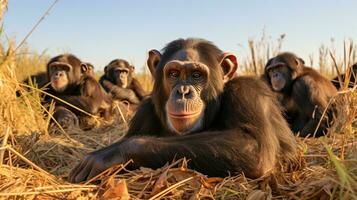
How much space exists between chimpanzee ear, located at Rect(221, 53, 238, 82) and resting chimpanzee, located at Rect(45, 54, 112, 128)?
6.67 meters

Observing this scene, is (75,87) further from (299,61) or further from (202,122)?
(202,122)

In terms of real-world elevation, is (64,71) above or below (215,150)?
above

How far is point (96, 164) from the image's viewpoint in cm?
383

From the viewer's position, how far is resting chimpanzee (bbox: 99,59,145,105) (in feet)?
50.8

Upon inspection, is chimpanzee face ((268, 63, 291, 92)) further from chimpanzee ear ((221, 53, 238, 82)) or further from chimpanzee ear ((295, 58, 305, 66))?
chimpanzee ear ((221, 53, 238, 82))

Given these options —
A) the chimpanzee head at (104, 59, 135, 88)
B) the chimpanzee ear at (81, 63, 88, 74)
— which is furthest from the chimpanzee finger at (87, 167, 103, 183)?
the chimpanzee head at (104, 59, 135, 88)

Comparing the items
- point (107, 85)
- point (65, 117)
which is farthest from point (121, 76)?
point (65, 117)

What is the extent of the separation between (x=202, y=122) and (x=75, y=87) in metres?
7.77

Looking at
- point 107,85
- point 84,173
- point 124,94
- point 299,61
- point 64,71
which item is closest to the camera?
point 84,173

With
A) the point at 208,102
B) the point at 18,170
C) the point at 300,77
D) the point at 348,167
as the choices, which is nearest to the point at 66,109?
the point at 300,77

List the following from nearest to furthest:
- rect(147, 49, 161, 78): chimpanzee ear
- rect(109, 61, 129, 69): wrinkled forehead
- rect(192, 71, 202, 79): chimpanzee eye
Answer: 1. rect(192, 71, 202, 79): chimpanzee eye
2. rect(147, 49, 161, 78): chimpanzee ear
3. rect(109, 61, 129, 69): wrinkled forehead

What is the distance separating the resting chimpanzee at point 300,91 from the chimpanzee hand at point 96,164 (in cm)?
638

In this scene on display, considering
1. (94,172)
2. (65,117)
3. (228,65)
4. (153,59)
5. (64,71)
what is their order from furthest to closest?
(64,71), (65,117), (153,59), (228,65), (94,172)

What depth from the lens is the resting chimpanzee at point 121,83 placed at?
15.5 meters
